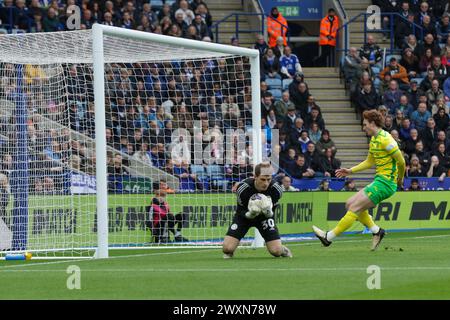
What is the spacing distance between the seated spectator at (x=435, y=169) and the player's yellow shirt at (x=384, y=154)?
12644 millimetres

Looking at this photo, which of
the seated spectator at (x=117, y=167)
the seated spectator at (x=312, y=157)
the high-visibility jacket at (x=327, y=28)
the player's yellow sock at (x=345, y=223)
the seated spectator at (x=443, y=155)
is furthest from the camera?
the high-visibility jacket at (x=327, y=28)

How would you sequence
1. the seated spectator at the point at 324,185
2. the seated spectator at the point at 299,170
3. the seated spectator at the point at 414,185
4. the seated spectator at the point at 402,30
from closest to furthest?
the seated spectator at the point at 324,185 → the seated spectator at the point at 414,185 → the seated spectator at the point at 299,170 → the seated spectator at the point at 402,30

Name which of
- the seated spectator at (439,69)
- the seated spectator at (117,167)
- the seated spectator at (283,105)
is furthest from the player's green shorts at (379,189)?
the seated spectator at (439,69)

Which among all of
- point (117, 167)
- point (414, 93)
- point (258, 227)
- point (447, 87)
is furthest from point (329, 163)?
point (258, 227)

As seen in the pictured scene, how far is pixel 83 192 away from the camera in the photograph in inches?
875

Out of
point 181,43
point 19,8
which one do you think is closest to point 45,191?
point 181,43

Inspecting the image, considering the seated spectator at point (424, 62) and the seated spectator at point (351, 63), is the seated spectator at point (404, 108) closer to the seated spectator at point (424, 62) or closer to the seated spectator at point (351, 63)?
the seated spectator at point (351, 63)

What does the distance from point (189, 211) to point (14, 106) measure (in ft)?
16.3

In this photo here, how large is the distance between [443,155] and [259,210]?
622 inches

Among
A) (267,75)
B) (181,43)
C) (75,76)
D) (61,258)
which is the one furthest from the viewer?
(267,75)

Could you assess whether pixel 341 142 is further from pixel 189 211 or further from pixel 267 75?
pixel 189 211

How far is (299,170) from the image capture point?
100 ft

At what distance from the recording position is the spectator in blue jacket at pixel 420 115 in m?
34.0

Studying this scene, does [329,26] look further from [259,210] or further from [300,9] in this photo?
[259,210]
